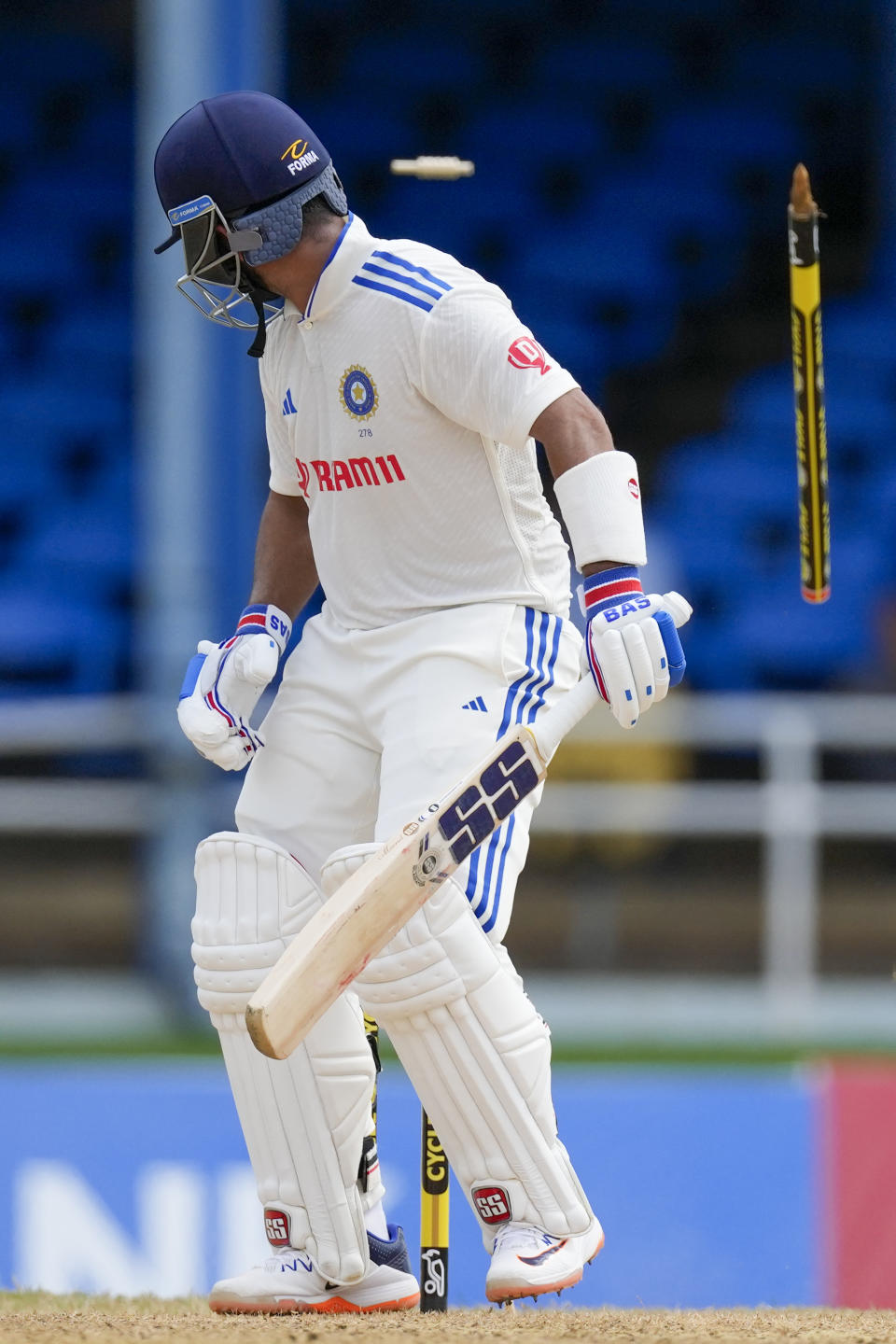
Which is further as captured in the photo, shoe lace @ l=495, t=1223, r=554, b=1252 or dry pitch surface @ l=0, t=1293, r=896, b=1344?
shoe lace @ l=495, t=1223, r=554, b=1252

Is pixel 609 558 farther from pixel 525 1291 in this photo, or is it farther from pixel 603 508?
pixel 525 1291

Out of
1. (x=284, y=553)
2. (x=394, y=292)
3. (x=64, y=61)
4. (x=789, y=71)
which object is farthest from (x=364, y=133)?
(x=394, y=292)

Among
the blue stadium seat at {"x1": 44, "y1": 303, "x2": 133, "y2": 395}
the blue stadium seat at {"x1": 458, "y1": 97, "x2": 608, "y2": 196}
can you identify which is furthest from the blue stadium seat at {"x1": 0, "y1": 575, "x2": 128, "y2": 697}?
the blue stadium seat at {"x1": 458, "y1": 97, "x2": 608, "y2": 196}

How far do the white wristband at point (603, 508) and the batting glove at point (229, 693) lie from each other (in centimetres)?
61

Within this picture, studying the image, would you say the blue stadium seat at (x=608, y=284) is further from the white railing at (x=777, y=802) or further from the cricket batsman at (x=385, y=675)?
the cricket batsman at (x=385, y=675)

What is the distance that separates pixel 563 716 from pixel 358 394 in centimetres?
56

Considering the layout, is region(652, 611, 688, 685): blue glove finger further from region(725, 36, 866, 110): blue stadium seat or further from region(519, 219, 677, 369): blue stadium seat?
region(725, 36, 866, 110): blue stadium seat

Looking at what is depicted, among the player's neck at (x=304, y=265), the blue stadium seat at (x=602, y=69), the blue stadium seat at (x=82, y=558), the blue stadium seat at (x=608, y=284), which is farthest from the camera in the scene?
the blue stadium seat at (x=602, y=69)

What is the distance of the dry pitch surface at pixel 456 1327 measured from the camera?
2627mm

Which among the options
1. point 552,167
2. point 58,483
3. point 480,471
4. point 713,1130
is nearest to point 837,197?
point 552,167

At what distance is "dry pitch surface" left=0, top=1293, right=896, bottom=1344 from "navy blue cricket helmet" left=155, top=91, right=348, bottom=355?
1.44 m

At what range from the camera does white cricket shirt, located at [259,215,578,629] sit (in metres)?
2.86

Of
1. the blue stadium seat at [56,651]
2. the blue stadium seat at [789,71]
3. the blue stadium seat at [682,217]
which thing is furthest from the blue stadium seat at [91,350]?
the blue stadium seat at [789,71]

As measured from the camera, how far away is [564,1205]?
2857 millimetres
